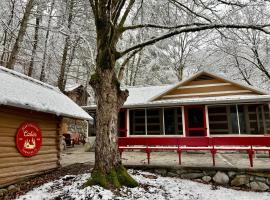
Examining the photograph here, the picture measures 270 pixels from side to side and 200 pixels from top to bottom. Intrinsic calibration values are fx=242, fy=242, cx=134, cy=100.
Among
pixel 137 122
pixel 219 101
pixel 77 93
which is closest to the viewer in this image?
pixel 219 101

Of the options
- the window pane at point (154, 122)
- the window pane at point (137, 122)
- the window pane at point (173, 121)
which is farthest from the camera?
the window pane at point (137, 122)

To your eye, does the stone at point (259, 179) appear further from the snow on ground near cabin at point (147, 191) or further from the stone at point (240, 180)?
the snow on ground near cabin at point (147, 191)

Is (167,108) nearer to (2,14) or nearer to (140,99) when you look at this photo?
(140,99)

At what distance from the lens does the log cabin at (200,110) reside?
1578cm

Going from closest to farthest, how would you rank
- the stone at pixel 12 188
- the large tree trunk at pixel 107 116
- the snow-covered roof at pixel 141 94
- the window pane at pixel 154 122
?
the large tree trunk at pixel 107 116 → the stone at pixel 12 188 → the snow-covered roof at pixel 141 94 → the window pane at pixel 154 122

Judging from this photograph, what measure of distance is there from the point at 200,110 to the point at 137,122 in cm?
485

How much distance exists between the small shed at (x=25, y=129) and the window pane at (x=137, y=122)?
848cm

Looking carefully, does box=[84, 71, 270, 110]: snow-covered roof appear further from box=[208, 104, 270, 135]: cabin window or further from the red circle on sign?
the red circle on sign

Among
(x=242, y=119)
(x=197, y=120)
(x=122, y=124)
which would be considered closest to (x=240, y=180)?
(x=242, y=119)

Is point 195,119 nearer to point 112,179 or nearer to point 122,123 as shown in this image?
point 122,123

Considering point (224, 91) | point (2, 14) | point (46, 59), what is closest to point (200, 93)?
point (224, 91)

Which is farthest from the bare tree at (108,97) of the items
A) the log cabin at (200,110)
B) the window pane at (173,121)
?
the window pane at (173,121)

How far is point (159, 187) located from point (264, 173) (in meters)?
3.87

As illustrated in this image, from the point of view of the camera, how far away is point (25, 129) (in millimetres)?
8492
